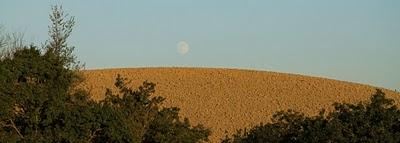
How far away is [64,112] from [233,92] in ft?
104

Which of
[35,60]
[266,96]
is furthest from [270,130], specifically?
[266,96]

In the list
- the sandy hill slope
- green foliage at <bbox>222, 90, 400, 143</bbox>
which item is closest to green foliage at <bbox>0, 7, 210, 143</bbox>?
green foliage at <bbox>222, 90, 400, 143</bbox>

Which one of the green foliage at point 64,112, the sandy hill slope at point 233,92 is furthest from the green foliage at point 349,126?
the sandy hill slope at point 233,92

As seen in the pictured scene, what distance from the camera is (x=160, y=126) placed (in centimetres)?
1678

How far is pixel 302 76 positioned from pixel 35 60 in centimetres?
3839

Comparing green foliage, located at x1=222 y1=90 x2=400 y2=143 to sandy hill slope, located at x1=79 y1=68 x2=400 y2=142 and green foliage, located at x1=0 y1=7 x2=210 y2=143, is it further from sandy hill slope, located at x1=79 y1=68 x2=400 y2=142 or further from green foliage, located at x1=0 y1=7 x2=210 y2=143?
sandy hill slope, located at x1=79 y1=68 x2=400 y2=142

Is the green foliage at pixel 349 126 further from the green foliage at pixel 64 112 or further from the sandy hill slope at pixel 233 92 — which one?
the sandy hill slope at pixel 233 92

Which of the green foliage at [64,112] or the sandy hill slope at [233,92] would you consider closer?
the green foliage at [64,112]

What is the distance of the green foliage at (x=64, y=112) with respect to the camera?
16.2 metres

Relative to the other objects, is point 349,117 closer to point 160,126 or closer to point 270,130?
point 270,130

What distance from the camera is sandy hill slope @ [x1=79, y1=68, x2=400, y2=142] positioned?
42.0m

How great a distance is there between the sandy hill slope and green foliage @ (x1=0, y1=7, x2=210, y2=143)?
19196mm

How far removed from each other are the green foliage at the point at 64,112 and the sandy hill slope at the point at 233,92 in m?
19.2

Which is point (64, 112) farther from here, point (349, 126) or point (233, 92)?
point (233, 92)
